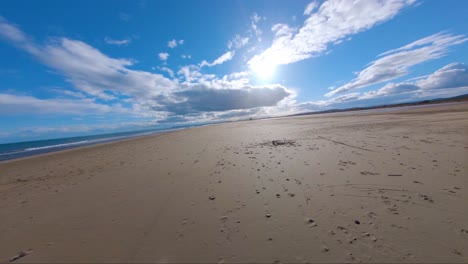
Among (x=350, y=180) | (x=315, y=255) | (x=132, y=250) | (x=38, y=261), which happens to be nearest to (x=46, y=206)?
(x=38, y=261)

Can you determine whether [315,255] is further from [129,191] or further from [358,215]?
[129,191]

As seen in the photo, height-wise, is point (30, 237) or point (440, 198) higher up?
point (30, 237)

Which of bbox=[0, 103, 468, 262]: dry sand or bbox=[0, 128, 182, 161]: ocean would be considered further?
bbox=[0, 128, 182, 161]: ocean

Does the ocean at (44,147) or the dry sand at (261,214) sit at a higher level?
the ocean at (44,147)

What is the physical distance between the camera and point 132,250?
3195 millimetres

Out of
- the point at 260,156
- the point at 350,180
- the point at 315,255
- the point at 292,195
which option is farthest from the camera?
the point at 260,156

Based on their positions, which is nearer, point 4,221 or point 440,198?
point 440,198

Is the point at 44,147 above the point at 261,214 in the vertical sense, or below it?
above

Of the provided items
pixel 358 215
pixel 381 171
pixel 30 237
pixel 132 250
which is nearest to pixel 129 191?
pixel 30 237

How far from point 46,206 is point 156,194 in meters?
3.31

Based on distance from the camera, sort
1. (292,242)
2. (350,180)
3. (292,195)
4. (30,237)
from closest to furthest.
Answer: (292,242)
(30,237)
(292,195)
(350,180)

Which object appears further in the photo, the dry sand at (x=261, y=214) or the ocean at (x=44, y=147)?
the ocean at (x=44, y=147)

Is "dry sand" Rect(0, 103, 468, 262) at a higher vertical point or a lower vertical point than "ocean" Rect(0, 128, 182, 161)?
lower

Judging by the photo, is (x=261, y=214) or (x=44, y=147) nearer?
(x=261, y=214)
